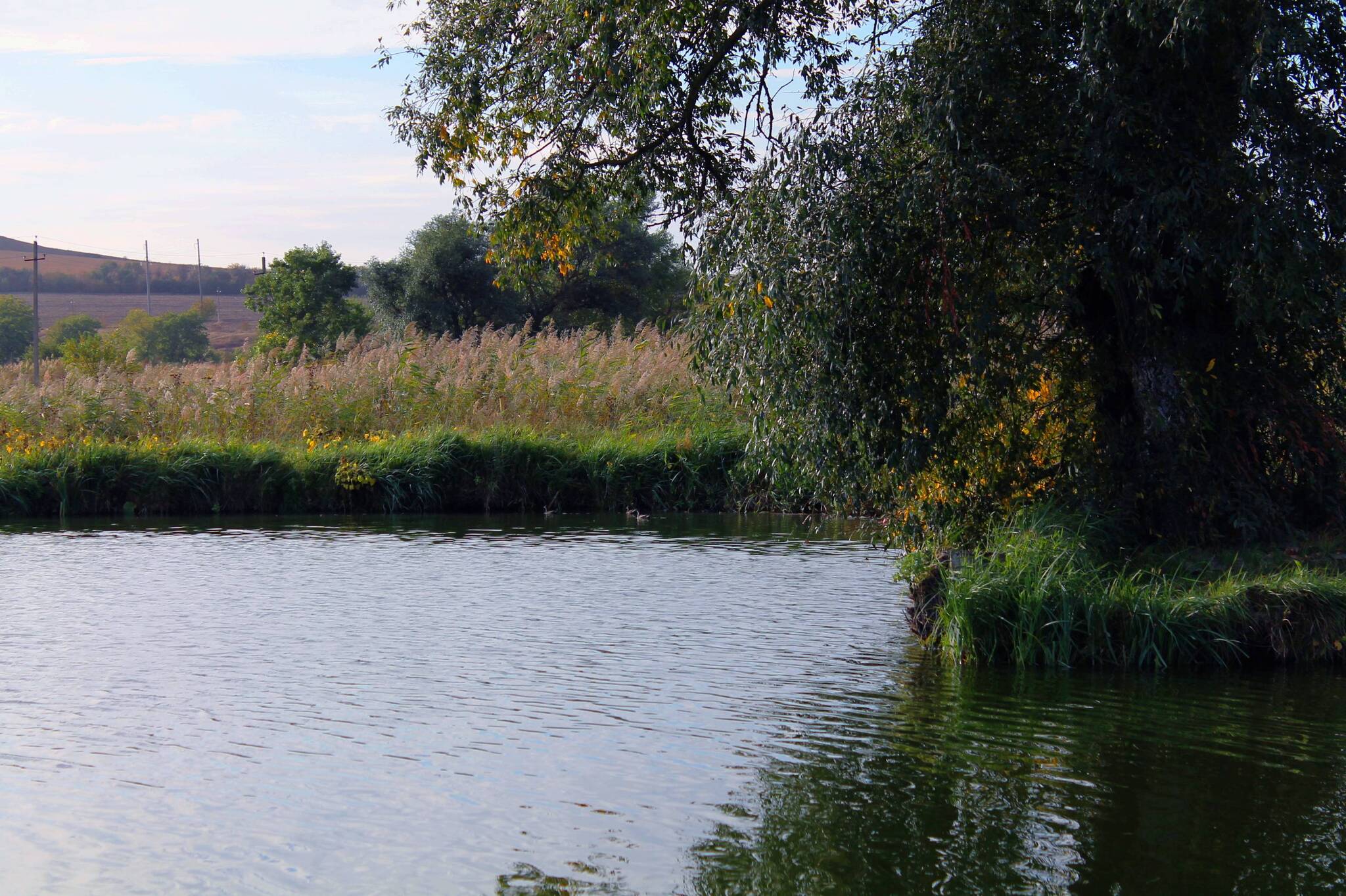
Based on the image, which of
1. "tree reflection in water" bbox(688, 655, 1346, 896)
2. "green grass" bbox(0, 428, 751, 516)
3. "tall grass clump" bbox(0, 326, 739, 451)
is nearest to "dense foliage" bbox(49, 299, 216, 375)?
"tall grass clump" bbox(0, 326, 739, 451)

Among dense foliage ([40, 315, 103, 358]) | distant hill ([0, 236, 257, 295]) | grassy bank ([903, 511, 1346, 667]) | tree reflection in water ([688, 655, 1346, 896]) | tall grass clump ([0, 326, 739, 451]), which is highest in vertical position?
distant hill ([0, 236, 257, 295])

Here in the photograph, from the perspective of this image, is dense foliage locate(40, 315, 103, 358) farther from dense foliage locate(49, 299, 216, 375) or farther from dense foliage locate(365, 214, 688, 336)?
dense foliage locate(365, 214, 688, 336)

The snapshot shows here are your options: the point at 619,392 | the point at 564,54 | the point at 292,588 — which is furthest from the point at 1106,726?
the point at 619,392

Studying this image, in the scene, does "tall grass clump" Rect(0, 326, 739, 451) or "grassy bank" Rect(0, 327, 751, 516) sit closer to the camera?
"grassy bank" Rect(0, 327, 751, 516)

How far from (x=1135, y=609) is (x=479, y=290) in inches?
1187

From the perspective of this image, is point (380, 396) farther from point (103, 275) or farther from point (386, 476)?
point (103, 275)

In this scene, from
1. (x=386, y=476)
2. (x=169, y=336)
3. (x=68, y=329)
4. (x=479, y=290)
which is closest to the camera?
(x=386, y=476)

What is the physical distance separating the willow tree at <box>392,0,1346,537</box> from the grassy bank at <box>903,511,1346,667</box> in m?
0.72

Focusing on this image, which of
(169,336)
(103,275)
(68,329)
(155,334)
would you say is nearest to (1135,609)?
(155,334)

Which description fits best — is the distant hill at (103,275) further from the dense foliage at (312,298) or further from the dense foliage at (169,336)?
the dense foliage at (312,298)

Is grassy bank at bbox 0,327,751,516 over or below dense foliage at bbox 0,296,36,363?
below

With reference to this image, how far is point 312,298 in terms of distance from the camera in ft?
121

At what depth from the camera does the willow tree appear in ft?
26.7

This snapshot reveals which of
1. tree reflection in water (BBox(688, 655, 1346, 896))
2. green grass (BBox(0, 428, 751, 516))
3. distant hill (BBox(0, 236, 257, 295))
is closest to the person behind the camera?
tree reflection in water (BBox(688, 655, 1346, 896))
